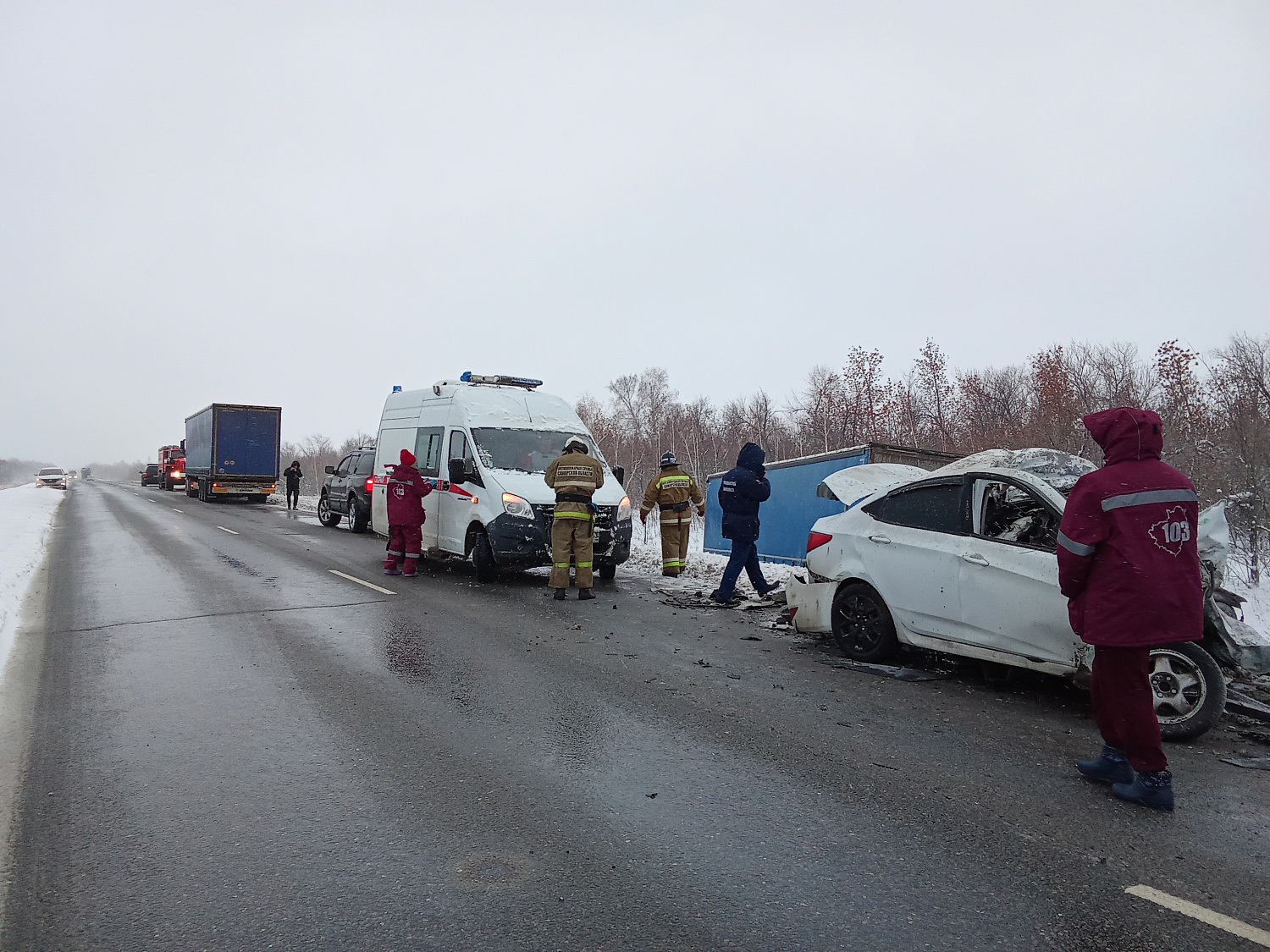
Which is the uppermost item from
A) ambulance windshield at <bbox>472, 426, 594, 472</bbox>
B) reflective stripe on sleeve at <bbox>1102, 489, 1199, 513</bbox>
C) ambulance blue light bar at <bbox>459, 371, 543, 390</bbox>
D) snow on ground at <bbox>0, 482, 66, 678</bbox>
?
ambulance blue light bar at <bbox>459, 371, 543, 390</bbox>

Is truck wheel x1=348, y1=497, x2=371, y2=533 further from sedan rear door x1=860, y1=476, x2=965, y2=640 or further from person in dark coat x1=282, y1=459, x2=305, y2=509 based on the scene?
sedan rear door x1=860, y1=476, x2=965, y2=640

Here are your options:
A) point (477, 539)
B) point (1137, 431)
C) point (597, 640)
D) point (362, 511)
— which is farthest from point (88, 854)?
point (362, 511)

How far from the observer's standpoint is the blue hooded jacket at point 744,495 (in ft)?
31.5

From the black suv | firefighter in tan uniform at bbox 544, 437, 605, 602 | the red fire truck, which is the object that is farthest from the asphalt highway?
the red fire truck

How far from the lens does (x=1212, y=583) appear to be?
5008mm

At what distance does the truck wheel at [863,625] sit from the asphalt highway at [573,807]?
374 millimetres

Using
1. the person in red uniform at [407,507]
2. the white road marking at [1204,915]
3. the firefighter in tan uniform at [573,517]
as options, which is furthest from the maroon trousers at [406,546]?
the white road marking at [1204,915]

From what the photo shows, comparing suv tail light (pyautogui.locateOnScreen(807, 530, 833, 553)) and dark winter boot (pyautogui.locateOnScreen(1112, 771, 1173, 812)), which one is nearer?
dark winter boot (pyautogui.locateOnScreen(1112, 771, 1173, 812))

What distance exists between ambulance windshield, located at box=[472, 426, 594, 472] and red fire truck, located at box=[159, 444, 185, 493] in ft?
115

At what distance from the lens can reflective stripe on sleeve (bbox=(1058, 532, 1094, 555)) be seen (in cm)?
389

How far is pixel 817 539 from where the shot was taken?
693 cm

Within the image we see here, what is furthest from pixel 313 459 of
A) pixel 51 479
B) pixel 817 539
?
pixel 817 539

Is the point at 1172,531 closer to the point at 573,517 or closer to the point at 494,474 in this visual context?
the point at 573,517

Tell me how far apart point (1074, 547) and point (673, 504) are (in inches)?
301
